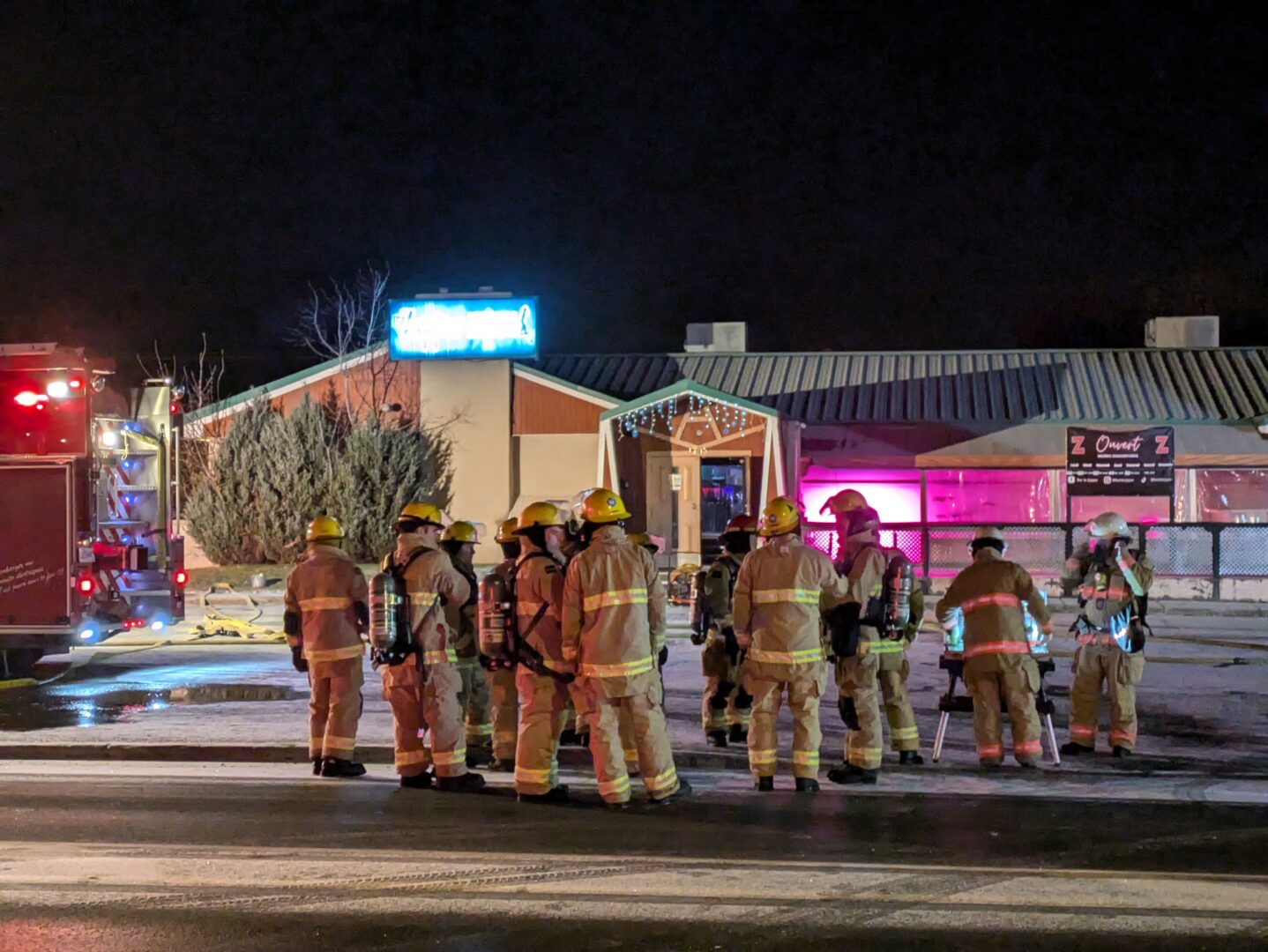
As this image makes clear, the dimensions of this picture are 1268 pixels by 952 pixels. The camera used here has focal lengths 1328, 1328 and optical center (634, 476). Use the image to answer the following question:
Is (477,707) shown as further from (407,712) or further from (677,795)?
(677,795)

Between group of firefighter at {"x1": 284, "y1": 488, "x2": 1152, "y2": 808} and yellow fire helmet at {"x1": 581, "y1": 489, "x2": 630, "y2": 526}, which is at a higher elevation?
yellow fire helmet at {"x1": 581, "y1": 489, "x2": 630, "y2": 526}

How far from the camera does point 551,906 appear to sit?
555 centimetres

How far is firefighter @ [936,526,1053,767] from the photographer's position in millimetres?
8281

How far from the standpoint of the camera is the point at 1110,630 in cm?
875

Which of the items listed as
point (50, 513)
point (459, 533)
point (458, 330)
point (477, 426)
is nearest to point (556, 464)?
point (477, 426)

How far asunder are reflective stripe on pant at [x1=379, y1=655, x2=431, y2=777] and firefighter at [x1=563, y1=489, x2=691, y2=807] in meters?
1.09

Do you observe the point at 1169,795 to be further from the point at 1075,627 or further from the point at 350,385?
Answer: the point at 350,385

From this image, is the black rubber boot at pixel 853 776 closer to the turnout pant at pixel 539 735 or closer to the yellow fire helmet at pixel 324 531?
the turnout pant at pixel 539 735

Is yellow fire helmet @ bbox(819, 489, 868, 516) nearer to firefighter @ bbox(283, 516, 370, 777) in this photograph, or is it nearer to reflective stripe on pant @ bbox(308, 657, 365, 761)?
firefighter @ bbox(283, 516, 370, 777)

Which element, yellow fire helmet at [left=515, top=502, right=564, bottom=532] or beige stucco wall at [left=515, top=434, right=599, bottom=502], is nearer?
yellow fire helmet at [left=515, top=502, right=564, bottom=532]

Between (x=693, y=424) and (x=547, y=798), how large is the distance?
18.3m

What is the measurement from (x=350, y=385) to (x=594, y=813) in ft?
69.6

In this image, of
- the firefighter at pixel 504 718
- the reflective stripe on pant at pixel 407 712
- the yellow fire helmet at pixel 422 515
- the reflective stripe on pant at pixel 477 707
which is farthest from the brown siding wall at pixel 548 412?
the reflective stripe on pant at pixel 407 712

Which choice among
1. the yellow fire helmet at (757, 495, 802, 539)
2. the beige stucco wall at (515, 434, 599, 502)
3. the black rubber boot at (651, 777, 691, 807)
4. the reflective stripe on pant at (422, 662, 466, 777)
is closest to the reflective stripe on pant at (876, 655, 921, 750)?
the yellow fire helmet at (757, 495, 802, 539)
